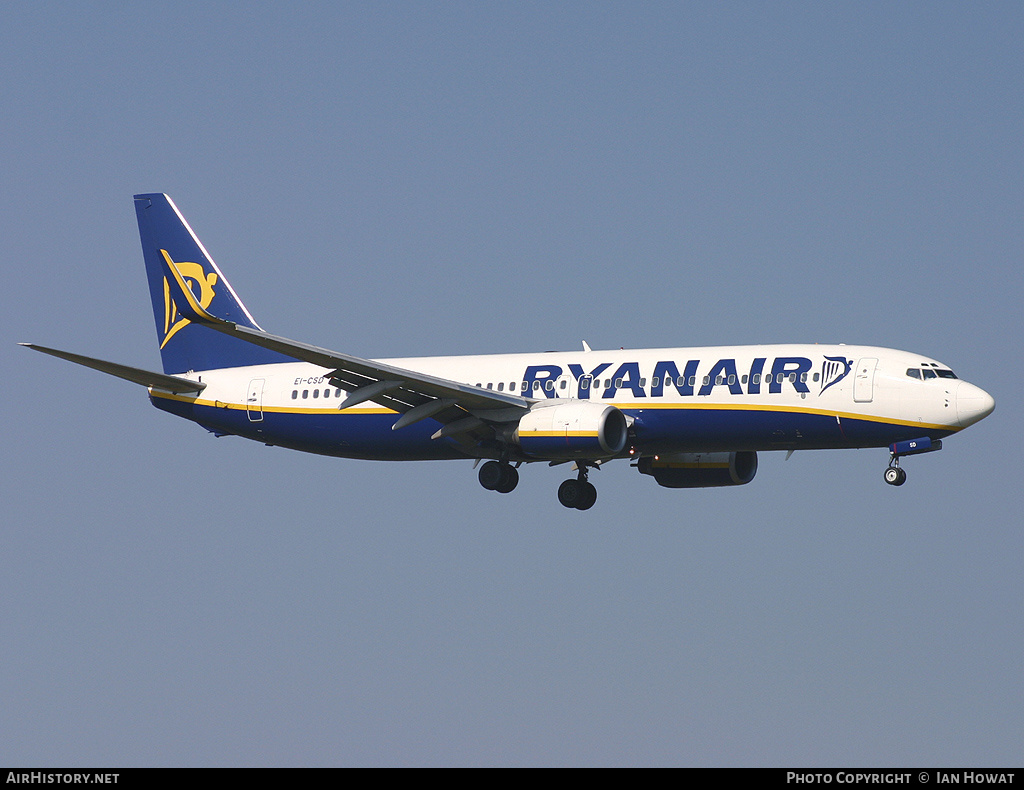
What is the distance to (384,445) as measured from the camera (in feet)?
178

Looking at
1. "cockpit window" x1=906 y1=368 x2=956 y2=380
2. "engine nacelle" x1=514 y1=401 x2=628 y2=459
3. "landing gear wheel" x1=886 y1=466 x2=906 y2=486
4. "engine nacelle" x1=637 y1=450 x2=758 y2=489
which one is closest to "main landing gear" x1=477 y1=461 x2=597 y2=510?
"engine nacelle" x1=637 y1=450 x2=758 y2=489

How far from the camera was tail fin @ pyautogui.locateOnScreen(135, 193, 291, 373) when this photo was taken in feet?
194

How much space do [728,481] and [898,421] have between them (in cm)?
909

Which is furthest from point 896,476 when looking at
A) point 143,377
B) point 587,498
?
point 143,377

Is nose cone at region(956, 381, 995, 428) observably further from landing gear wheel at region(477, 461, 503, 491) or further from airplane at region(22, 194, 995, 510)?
landing gear wheel at region(477, 461, 503, 491)

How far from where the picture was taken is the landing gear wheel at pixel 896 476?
47.5 metres

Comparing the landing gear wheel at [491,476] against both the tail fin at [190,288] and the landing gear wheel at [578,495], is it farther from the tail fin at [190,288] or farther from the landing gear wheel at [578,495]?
the tail fin at [190,288]

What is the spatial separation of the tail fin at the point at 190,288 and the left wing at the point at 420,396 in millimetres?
8944

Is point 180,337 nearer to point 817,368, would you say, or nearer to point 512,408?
point 512,408

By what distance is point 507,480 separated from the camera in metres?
52.9

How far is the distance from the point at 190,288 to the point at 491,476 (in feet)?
52.5
